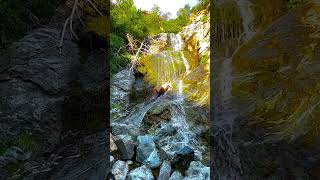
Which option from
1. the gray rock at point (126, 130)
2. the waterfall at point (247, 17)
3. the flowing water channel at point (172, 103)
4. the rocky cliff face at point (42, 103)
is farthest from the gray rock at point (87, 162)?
the gray rock at point (126, 130)

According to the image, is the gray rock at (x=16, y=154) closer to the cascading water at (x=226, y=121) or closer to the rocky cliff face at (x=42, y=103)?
the rocky cliff face at (x=42, y=103)

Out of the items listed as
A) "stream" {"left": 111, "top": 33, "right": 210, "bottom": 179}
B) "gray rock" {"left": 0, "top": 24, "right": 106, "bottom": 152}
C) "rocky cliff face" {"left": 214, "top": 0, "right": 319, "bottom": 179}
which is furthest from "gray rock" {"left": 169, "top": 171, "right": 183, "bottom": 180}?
"gray rock" {"left": 0, "top": 24, "right": 106, "bottom": 152}

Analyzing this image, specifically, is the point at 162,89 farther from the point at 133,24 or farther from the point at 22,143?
the point at 22,143

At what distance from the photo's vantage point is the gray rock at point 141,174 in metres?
4.98

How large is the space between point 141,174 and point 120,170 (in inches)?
11.3

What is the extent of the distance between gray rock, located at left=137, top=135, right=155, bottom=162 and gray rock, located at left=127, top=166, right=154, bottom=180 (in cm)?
26

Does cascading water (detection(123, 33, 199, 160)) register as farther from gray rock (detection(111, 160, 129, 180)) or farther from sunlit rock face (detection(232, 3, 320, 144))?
sunlit rock face (detection(232, 3, 320, 144))

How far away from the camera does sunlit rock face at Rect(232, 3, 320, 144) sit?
6.85 feet

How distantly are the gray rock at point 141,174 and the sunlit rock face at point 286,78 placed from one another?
2.87 meters

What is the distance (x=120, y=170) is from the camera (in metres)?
5.10

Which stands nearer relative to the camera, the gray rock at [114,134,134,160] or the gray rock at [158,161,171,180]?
the gray rock at [158,161,171,180]

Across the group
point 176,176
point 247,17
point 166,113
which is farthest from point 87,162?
point 166,113

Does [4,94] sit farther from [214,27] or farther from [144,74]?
[144,74]

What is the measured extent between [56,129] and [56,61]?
0.41 metres
